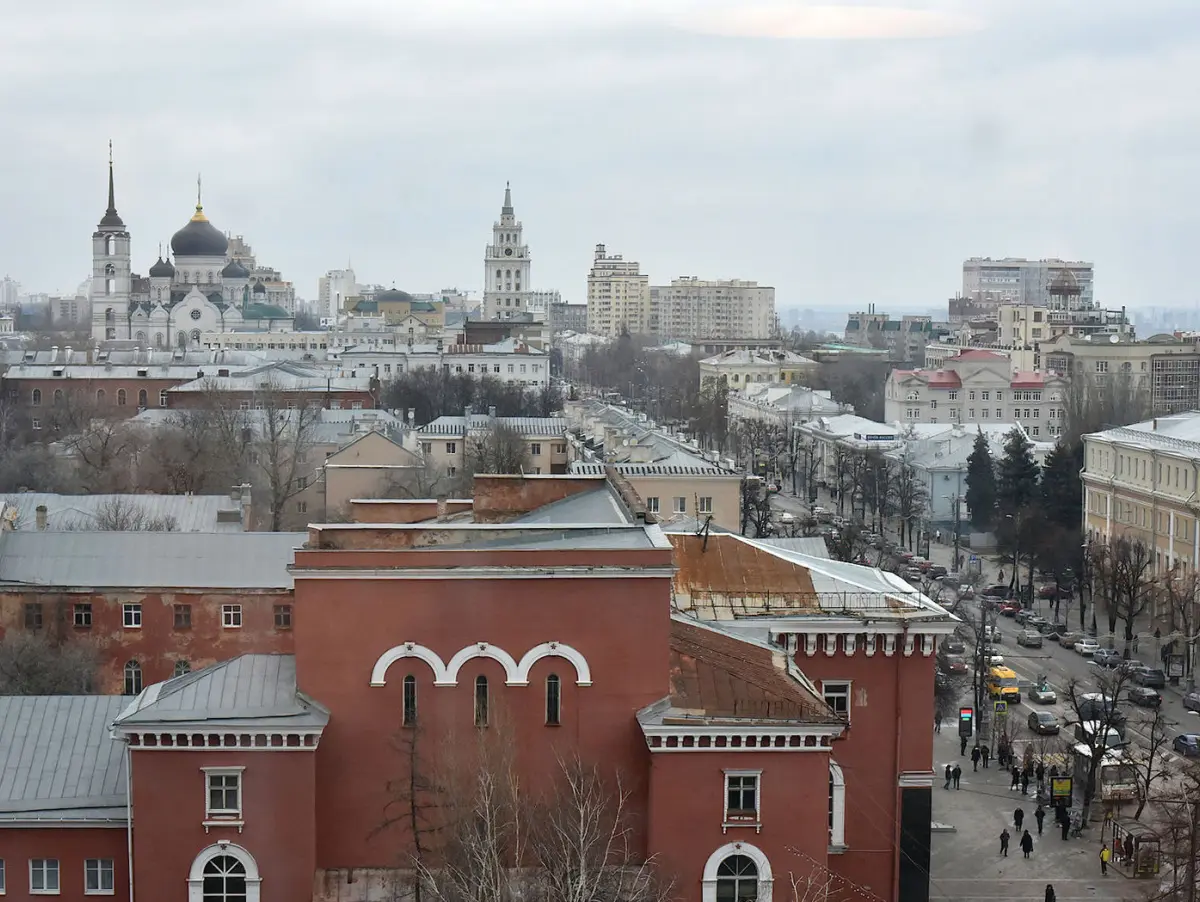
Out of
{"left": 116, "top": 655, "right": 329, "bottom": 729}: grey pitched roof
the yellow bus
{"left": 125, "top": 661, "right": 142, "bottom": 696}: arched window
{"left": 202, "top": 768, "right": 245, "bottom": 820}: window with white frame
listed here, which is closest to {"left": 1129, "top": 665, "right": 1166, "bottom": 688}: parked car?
the yellow bus

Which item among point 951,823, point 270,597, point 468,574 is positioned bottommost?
point 951,823

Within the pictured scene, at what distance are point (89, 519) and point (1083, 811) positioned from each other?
1993 cm

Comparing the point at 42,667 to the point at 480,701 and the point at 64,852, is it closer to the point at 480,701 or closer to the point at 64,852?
the point at 64,852

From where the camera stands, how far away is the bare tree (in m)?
28.5

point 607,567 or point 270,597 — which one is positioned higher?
point 607,567

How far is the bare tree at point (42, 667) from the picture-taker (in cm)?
2852

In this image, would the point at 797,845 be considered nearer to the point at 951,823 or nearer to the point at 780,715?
the point at 780,715

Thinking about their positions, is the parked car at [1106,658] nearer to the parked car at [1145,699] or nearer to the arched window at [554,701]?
the parked car at [1145,699]

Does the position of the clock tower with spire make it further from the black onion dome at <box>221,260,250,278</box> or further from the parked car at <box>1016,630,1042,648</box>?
the parked car at <box>1016,630,1042,648</box>

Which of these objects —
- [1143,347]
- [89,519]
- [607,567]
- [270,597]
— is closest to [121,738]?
[607,567]

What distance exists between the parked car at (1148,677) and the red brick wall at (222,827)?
24359 mm

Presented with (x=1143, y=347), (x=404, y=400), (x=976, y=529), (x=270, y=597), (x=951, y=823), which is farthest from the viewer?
(x=1143, y=347)

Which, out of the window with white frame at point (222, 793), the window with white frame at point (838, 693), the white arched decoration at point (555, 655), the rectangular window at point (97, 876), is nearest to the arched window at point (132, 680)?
the rectangular window at point (97, 876)

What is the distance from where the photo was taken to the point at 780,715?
60.7 feet
